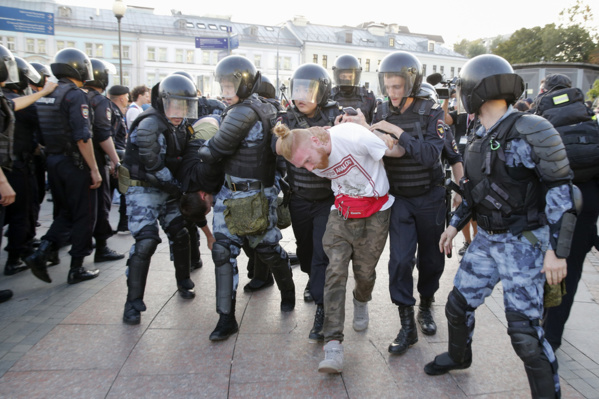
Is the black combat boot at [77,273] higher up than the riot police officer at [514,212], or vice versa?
the riot police officer at [514,212]

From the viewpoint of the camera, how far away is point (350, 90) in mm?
4504

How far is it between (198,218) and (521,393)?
2.78m

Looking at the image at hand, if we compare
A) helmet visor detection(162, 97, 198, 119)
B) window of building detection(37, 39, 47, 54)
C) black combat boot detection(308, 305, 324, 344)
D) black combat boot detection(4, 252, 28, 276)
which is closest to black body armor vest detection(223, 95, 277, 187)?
helmet visor detection(162, 97, 198, 119)

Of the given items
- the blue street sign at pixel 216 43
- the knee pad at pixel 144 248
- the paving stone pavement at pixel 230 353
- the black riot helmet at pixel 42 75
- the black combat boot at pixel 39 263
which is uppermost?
the blue street sign at pixel 216 43

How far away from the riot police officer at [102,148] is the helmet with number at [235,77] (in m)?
2.05

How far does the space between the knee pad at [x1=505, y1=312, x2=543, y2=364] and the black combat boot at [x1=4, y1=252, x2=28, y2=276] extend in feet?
16.1

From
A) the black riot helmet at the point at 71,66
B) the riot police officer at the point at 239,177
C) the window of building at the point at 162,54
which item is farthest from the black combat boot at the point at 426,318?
the window of building at the point at 162,54

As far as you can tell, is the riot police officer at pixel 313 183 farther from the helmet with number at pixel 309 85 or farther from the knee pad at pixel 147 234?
the knee pad at pixel 147 234

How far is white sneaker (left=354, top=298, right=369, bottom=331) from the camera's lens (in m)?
3.60

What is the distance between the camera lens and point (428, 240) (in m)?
3.46

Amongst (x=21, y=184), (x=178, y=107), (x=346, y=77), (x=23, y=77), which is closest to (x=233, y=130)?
(x=178, y=107)

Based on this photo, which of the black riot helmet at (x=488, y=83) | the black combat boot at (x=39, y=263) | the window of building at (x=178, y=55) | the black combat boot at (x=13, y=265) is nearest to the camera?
the black riot helmet at (x=488, y=83)

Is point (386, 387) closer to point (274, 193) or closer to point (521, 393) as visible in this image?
point (521, 393)

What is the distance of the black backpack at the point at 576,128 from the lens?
3.23 metres
